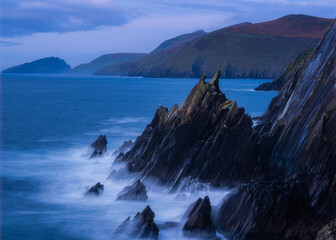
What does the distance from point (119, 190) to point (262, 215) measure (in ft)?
25.3

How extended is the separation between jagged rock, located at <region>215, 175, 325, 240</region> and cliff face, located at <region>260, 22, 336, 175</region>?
2125 mm

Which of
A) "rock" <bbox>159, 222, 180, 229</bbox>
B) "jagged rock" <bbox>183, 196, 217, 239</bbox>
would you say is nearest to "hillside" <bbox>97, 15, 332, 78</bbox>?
"rock" <bbox>159, 222, 180, 229</bbox>

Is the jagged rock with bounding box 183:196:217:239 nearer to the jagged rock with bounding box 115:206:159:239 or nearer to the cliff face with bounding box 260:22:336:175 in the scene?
the jagged rock with bounding box 115:206:159:239

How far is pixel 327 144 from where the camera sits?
13523mm

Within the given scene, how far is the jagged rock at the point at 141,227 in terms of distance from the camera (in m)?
12.2

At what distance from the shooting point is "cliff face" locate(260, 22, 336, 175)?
44.8ft

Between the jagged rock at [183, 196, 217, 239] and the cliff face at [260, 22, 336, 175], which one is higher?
the cliff face at [260, 22, 336, 175]

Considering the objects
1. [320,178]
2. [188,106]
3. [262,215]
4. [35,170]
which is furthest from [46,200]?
[320,178]

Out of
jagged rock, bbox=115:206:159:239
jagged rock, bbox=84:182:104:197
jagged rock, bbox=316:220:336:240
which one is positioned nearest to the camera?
jagged rock, bbox=316:220:336:240

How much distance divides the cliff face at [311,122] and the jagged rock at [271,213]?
2125 millimetres

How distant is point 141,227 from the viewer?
12.3m

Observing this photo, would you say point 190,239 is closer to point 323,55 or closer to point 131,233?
point 131,233

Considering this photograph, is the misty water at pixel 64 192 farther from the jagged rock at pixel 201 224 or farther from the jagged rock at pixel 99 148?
the jagged rock at pixel 99 148

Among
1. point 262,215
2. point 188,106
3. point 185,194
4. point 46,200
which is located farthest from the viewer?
point 188,106
